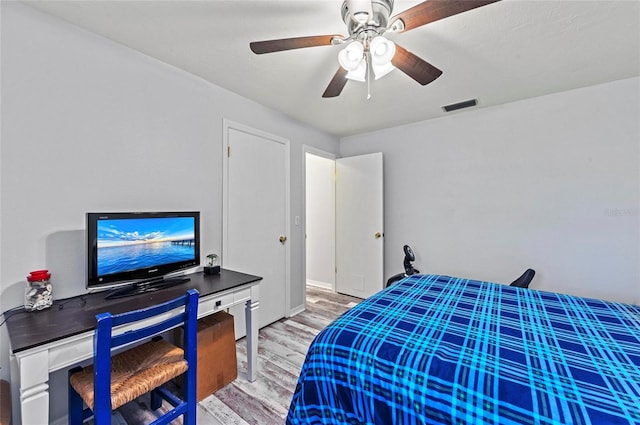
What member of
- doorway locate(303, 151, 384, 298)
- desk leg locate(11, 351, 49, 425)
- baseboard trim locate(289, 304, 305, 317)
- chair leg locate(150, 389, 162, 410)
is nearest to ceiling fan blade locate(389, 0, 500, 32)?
desk leg locate(11, 351, 49, 425)

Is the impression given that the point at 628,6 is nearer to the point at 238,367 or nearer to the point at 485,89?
the point at 485,89

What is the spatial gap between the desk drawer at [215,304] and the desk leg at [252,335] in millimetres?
195

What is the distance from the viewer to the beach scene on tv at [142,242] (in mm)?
1612

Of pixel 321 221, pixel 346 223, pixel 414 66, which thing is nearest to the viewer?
pixel 414 66

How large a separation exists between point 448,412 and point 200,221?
2095 millimetres

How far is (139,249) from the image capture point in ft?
5.78

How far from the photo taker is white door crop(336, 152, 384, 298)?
3.62m

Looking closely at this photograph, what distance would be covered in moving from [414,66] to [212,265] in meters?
2.00

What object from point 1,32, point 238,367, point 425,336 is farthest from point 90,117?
point 425,336

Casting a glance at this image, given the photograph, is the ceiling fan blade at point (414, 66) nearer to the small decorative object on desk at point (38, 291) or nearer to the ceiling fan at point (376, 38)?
the ceiling fan at point (376, 38)

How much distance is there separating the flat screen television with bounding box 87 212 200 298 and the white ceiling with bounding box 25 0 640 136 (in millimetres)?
1169

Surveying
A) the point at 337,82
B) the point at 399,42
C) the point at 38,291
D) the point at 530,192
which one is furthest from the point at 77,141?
the point at 530,192

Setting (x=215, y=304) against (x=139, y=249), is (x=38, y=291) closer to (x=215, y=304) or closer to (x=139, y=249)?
(x=139, y=249)

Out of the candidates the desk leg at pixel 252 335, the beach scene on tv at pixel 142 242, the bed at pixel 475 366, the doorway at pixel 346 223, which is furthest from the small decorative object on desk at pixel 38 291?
the doorway at pixel 346 223
